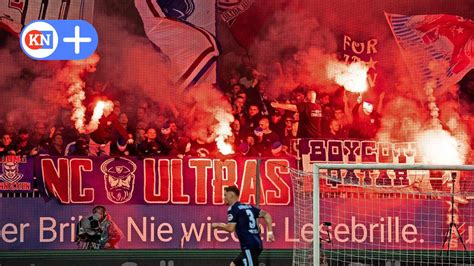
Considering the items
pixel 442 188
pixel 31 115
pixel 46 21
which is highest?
pixel 46 21

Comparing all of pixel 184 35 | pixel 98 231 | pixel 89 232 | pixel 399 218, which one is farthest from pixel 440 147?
pixel 89 232

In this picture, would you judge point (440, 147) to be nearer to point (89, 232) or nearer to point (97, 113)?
point (97, 113)

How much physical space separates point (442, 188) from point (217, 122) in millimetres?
3664

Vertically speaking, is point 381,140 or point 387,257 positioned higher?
point 381,140

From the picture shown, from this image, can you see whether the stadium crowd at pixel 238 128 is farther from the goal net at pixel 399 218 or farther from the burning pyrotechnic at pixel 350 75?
the goal net at pixel 399 218

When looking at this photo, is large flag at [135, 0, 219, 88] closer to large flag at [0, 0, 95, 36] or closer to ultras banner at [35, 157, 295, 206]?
large flag at [0, 0, 95, 36]

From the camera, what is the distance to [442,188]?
1711 cm

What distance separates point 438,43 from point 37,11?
633 cm

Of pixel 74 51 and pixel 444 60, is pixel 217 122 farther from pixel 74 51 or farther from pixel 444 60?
pixel 444 60

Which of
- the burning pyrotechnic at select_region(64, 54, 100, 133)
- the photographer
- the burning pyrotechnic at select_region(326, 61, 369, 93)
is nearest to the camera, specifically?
the photographer

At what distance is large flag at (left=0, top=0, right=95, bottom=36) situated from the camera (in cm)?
1678

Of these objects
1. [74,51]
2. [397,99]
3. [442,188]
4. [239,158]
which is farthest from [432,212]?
[74,51]

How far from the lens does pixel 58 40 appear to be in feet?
55.7

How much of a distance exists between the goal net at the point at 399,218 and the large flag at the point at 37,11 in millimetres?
4527
